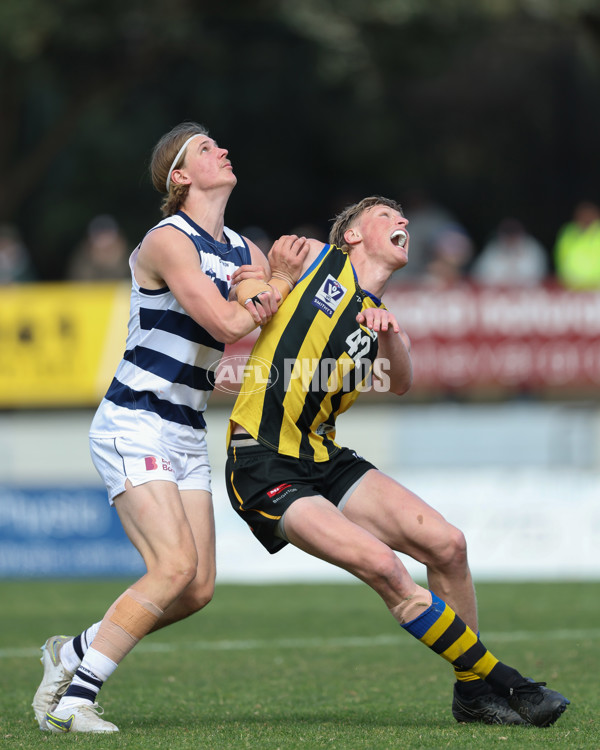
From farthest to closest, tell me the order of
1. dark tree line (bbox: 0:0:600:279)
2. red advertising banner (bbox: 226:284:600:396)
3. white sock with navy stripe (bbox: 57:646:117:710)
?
dark tree line (bbox: 0:0:600:279), red advertising banner (bbox: 226:284:600:396), white sock with navy stripe (bbox: 57:646:117:710)

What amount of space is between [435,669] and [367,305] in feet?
9.01

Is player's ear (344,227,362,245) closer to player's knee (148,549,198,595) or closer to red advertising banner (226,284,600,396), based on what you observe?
player's knee (148,549,198,595)

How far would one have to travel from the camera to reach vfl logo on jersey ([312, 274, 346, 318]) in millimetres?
5449

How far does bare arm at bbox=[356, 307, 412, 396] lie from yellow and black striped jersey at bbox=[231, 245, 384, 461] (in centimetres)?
11

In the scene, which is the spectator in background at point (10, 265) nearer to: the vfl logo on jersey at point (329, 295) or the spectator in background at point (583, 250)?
the spectator in background at point (583, 250)

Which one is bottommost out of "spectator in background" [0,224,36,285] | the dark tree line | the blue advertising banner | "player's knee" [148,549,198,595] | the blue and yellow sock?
the blue advertising banner

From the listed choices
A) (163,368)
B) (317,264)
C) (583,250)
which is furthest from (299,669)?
(583,250)

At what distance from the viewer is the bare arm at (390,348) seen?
5.31 m

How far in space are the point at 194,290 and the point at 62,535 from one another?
7.67 metres

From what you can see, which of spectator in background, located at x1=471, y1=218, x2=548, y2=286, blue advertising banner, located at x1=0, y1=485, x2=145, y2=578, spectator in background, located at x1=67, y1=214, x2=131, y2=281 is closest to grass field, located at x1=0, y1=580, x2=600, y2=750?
blue advertising banner, located at x1=0, y1=485, x2=145, y2=578

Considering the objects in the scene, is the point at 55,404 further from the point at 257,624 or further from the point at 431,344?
the point at 257,624

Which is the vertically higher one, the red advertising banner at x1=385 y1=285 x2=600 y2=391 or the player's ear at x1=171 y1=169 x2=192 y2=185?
the player's ear at x1=171 y1=169 x2=192 y2=185

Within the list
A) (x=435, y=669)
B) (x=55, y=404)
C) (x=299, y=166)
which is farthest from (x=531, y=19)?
(x=435, y=669)

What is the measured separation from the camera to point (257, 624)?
→ 9391mm
